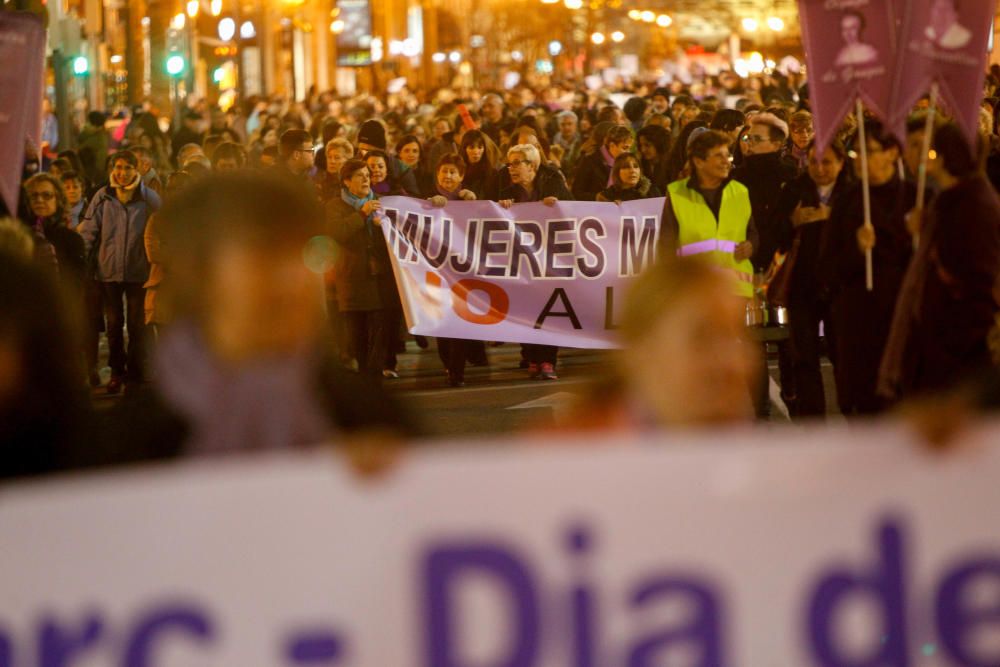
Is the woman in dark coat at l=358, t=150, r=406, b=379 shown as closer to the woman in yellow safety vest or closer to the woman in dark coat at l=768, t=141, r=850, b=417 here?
the woman in yellow safety vest

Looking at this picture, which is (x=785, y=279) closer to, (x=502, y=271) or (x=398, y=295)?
(x=502, y=271)

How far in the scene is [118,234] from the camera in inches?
496

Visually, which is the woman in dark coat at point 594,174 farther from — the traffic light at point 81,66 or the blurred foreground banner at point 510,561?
the traffic light at point 81,66

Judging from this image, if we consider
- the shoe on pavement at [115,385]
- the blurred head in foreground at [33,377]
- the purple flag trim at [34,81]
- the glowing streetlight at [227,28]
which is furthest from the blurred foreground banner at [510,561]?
the glowing streetlight at [227,28]

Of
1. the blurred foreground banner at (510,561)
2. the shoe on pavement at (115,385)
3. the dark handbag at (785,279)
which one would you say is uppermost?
the dark handbag at (785,279)

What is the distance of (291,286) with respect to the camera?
3.54m

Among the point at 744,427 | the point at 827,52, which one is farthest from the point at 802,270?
the point at 744,427

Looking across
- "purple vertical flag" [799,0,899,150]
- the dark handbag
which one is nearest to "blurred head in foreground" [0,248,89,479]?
"purple vertical flag" [799,0,899,150]

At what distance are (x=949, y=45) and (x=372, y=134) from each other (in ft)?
29.3

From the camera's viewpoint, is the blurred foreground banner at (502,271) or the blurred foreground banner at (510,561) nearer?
the blurred foreground banner at (510,561)

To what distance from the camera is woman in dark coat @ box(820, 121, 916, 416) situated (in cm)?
800

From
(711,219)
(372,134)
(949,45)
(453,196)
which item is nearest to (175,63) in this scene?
(372,134)

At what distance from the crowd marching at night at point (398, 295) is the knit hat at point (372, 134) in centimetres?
2

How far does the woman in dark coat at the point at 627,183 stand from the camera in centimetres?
1245
